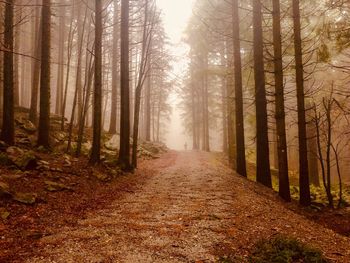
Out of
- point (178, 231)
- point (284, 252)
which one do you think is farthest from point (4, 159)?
point (284, 252)

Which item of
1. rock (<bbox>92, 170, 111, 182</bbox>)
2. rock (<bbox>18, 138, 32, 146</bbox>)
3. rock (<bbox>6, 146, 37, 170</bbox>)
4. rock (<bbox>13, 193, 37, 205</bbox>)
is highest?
rock (<bbox>18, 138, 32, 146</bbox>)

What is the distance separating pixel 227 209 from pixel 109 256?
3.54m

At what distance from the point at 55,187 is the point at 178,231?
4.04 meters

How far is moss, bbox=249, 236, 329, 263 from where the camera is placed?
4.65m

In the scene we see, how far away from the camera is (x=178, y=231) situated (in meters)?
5.78

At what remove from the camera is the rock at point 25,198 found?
22.3 feet

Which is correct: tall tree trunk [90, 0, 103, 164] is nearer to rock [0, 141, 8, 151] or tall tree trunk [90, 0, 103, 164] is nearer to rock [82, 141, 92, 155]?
rock [82, 141, 92, 155]

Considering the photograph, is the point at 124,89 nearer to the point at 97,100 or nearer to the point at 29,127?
the point at 97,100

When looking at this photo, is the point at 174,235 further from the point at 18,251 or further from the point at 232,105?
the point at 232,105

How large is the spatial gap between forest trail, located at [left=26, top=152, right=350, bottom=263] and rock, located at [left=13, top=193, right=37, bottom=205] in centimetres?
134

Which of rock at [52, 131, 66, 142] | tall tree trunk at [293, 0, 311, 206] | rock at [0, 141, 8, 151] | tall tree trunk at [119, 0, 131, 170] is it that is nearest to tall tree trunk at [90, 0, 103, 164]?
tall tree trunk at [119, 0, 131, 170]

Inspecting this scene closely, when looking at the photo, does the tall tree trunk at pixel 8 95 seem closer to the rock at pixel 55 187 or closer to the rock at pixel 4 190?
the rock at pixel 55 187

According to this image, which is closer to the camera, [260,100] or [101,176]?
[101,176]

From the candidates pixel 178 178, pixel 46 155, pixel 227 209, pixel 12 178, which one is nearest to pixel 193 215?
pixel 227 209
